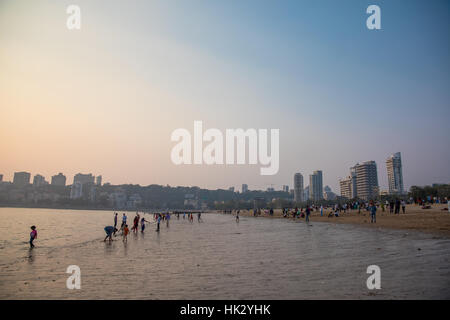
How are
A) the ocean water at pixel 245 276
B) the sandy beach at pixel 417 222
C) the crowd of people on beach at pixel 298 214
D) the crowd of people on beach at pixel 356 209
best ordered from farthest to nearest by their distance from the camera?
the crowd of people on beach at pixel 356 209
the crowd of people on beach at pixel 298 214
the sandy beach at pixel 417 222
the ocean water at pixel 245 276

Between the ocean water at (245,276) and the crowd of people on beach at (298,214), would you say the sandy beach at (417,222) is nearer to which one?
the crowd of people on beach at (298,214)

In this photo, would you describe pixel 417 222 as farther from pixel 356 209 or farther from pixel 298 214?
pixel 356 209

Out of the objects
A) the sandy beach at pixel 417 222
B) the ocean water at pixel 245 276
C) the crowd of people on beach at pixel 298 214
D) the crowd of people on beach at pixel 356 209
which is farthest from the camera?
the crowd of people on beach at pixel 356 209

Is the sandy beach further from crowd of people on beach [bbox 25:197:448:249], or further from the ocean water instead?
the ocean water

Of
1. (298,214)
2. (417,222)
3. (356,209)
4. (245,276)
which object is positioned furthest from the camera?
(356,209)

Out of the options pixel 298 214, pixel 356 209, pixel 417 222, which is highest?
pixel 417 222

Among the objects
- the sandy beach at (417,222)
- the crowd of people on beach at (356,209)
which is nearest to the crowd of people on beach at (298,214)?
the crowd of people on beach at (356,209)

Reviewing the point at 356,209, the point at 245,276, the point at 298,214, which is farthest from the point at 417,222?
the point at 356,209

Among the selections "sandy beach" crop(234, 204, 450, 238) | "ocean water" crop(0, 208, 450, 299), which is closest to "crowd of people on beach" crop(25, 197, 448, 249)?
"sandy beach" crop(234, 204, 450, 238)

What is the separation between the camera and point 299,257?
13812mm

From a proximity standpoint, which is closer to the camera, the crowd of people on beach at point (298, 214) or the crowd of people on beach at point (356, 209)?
the crowd of people on beach at point (298, 214)

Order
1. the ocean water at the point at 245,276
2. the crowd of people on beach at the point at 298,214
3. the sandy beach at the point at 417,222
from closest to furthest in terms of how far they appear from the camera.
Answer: the ocean water at the point at 245,276 < the sandy beach at the point at 417,222 < the crowd of people on beach at the point at 298,214

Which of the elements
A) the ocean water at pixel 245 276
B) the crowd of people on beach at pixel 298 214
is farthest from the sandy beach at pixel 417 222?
the ocean water at pixel 245 276
